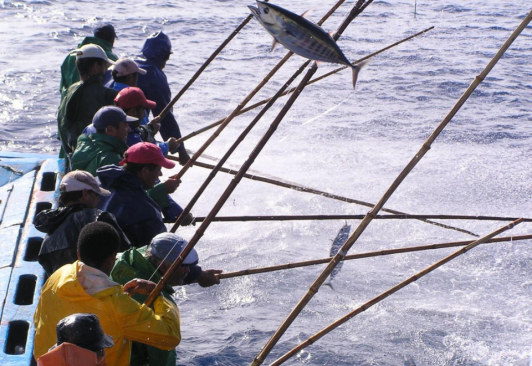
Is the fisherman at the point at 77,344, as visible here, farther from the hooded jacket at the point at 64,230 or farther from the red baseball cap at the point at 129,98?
the red baseball cap at the point at 129,98

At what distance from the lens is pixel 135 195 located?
3619 mm

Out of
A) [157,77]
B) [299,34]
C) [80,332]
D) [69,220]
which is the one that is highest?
[299,34]

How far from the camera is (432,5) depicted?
1483cm

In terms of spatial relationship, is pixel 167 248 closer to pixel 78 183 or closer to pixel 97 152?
pixel 78 183

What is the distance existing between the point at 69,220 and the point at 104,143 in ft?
3.09

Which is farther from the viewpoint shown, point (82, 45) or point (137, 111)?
point (82, 45)

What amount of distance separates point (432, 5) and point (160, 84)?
10448 mm

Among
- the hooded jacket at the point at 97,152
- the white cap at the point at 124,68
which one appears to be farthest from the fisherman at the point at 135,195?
the white cap at the point at 124,68

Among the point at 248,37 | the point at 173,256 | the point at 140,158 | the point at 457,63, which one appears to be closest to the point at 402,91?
the point at 457,63

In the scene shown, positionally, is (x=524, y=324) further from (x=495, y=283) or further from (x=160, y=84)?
(x=160, y=84)

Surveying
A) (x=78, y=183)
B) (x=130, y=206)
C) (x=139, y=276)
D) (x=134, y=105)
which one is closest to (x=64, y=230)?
(x=78, y=183)

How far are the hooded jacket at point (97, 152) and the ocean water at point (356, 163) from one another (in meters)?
1.40

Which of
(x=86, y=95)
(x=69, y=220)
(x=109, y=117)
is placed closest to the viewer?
(x=69, y=220)

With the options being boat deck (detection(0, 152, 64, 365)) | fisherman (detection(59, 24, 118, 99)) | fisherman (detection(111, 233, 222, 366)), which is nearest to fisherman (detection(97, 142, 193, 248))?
fisherman (detection(111, 233, 222, 366))
